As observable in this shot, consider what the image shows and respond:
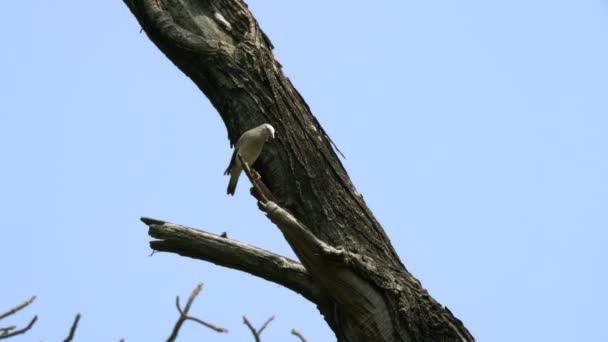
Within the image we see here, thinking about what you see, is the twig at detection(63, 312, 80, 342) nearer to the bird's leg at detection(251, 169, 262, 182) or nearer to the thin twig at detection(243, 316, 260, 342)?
the thin twig at detection(243, 316, 260, 342)

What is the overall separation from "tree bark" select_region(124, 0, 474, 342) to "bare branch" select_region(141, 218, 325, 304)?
0.03 ft

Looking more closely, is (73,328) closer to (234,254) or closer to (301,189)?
(234,254)

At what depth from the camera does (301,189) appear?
16.8 feet

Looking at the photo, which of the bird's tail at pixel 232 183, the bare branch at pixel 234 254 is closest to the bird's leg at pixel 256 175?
the bare branch at pixel 234 254

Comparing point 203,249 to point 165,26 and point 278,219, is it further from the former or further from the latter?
point 165,26

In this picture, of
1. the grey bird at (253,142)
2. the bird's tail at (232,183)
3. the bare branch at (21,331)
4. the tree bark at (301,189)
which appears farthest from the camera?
the bird's tail at (232,183)

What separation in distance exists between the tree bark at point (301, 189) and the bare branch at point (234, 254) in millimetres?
10

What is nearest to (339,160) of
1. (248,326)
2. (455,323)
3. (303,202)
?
(303,202)

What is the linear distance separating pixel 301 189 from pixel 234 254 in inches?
22.8

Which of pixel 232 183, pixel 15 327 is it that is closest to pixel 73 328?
pixel 15 327

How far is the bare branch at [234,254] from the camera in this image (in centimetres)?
486

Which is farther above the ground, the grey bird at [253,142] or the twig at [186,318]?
the grey bird at [253,142]

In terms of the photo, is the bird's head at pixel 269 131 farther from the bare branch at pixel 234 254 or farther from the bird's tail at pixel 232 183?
the bird's tail at pixel 232 183

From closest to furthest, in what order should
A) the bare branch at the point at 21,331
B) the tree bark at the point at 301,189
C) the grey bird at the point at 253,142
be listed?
the bare branch at the point at 21,331 < the tree bark at the point at 301,189 < the grey bird at the point at 253,142
